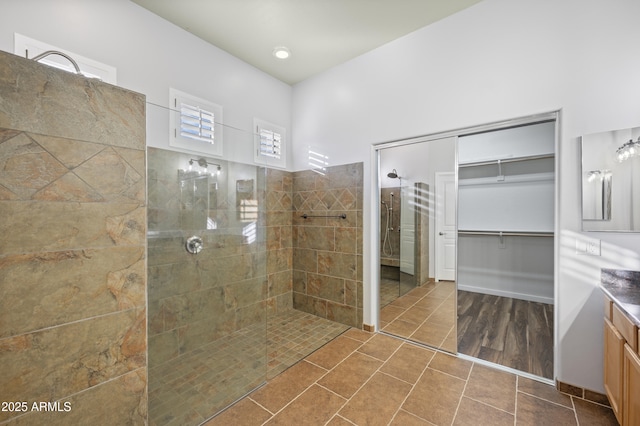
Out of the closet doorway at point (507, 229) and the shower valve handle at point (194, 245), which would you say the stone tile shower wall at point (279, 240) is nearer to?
the shower valve handle at point (194, 245)

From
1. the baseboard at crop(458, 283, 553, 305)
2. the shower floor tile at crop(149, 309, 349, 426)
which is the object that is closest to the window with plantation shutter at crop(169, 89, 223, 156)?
the shower floor tile at crop(149, 309, 349, 426)

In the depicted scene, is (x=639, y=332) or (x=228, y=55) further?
(x=228, y=55)

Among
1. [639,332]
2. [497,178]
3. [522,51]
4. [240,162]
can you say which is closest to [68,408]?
[240,162]

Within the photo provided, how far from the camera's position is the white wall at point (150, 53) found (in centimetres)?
184

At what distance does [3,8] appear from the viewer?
1695 mm

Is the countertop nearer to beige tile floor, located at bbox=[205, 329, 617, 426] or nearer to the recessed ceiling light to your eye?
beige tile floor, located at bbox=[205, 329, 617, 426]

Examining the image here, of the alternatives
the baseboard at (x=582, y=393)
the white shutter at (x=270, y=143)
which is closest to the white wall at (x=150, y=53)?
the white shutter at (x=270, y=143)

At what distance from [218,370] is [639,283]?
3052mm

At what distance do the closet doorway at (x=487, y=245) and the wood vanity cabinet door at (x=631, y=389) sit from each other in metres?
0.84

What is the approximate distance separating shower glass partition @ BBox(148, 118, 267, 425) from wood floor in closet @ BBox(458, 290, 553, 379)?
217cm

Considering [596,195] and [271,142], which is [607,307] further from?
[271,142]

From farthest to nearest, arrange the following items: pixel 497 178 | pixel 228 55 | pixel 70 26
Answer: pixel 497 178
pixel 228 55
pixel 70 26

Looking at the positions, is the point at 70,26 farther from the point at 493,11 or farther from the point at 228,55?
the point at 493,11

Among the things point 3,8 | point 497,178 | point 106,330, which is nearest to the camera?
point 106,330
